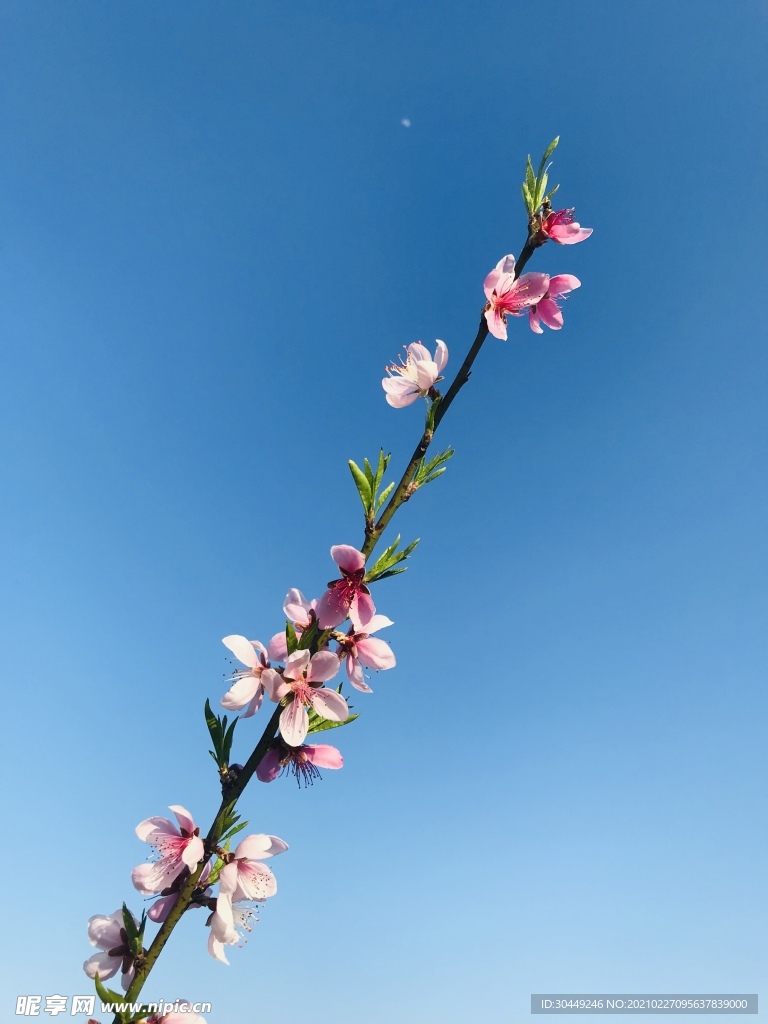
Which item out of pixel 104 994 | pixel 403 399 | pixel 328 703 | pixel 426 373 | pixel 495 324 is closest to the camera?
pixel 104 994

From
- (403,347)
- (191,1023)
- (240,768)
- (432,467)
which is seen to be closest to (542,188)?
(403,347)

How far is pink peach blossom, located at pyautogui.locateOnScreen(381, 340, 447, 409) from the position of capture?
2.40 metres

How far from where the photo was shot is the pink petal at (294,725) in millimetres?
1807

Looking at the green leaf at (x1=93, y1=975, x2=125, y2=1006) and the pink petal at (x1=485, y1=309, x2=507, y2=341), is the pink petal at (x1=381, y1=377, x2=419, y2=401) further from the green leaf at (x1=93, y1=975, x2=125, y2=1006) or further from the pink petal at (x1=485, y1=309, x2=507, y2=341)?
the green leaf at (x1=93, y1=975, x2=125, y2=1006)

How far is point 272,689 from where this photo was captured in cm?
182

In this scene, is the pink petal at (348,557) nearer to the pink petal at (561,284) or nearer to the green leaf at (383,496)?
the green leaf at (383,496)

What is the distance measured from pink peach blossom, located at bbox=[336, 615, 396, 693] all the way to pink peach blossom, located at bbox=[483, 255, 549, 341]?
1.05 meters

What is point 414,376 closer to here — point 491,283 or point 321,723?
point 491,283

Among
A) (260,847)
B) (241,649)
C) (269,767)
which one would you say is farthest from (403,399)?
(260,847)

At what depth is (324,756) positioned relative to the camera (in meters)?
1.99

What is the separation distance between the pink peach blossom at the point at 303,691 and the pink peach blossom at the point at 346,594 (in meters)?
0.11

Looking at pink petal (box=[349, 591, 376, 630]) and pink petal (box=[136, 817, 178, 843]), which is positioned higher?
pink petal (box=[349, 591, 376, 630])

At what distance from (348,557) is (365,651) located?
15.2 inches

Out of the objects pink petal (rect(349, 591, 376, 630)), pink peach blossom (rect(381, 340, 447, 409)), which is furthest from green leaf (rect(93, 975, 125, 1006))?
pink peach blossom (rect(381, 340, 447, 409))
